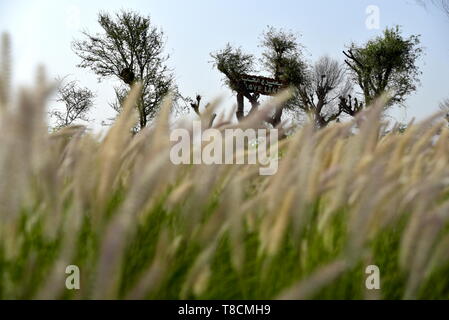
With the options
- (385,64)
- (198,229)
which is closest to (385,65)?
(385,64)

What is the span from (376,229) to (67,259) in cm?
78

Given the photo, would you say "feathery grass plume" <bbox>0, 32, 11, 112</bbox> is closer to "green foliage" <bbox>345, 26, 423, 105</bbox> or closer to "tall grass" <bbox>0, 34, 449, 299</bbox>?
"tall grass" <bbox>0, 34, 449, 299</bbox>

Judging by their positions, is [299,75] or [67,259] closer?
[67,259]

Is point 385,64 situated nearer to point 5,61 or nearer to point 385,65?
point 385,65

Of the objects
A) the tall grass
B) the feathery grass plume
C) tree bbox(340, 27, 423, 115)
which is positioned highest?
tree bbox(340, 27, 423, 115)

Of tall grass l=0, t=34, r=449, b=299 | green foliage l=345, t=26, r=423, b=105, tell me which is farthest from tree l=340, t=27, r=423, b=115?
tall grass l=0, t=34, r=449, b=299

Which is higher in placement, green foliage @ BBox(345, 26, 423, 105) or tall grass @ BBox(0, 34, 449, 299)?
green foliage @ BBox(345, 26, 423, 105)

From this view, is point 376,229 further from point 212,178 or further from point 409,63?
point 409,63

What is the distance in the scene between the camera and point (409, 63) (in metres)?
43.1

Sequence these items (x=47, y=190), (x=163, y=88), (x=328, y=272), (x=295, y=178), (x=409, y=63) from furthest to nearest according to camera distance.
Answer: (x=409, y=63) < (x=163, y=88) < (x=295, y=178) < (x=47, y=190) < (x=328, y=272)

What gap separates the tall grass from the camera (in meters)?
0.92

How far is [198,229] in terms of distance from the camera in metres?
1.33
